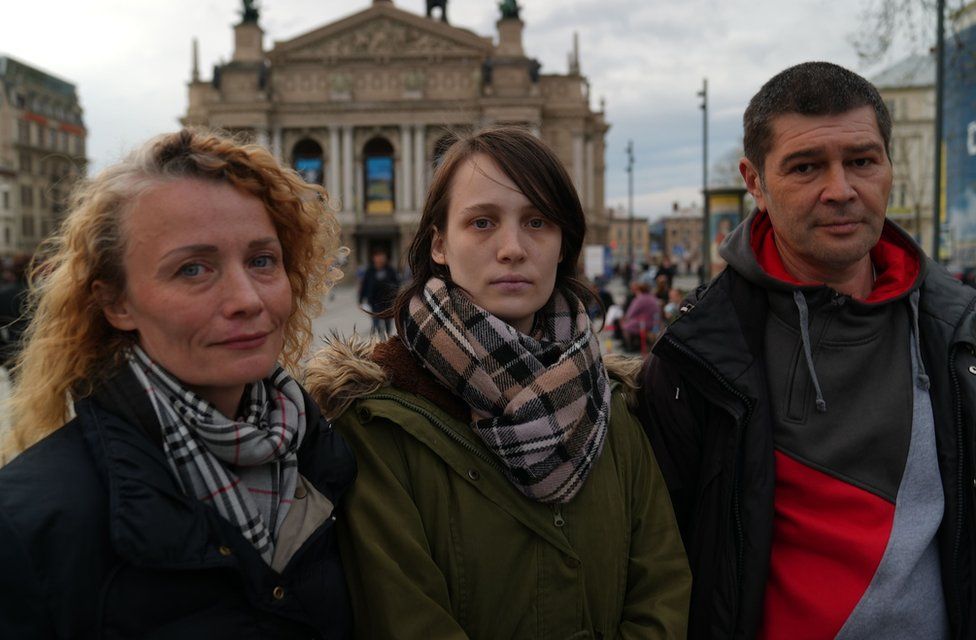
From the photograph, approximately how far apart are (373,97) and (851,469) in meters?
57.8

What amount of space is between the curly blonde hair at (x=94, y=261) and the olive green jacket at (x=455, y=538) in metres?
0.58

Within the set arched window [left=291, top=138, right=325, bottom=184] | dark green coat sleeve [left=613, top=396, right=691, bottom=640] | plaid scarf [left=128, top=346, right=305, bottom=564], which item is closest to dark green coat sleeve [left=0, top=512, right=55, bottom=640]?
plaid scarf [left=128, top=346, right=305, bottom=564]

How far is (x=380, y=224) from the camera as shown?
56.7 meters

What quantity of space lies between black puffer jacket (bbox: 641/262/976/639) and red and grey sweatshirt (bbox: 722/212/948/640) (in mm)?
53

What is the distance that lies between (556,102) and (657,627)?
60238mm

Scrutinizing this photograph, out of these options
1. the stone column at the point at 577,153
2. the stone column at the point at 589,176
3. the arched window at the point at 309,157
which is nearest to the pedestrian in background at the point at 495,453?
the arched window at the point at 309,157

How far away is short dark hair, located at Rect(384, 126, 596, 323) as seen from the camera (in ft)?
7.48

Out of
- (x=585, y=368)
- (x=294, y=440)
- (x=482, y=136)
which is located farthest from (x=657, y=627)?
(x=482, y=136)

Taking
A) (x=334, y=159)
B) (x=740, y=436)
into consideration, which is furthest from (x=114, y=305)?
(x=334, y=159)

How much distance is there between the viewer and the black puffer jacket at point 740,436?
7.68 feet

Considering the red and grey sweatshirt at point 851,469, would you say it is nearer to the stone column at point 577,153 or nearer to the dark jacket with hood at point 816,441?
the dark jacket with hood at point 816,441

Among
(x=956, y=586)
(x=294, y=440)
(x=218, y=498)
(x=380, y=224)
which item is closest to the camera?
(x=218, y=498)

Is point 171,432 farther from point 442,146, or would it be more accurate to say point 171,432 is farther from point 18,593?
point 442,146

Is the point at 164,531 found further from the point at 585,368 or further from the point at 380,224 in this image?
A: the point at 380,224
